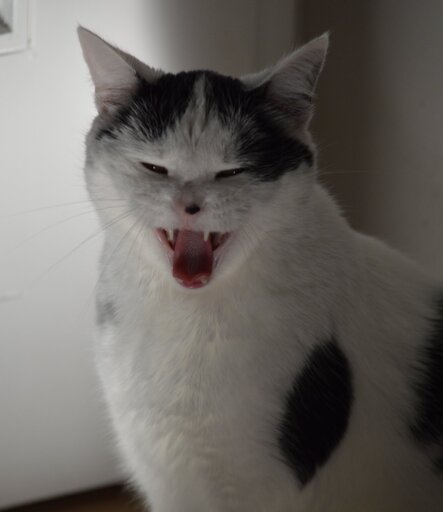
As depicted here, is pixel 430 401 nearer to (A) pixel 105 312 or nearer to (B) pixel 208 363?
(B) pixel 208 363

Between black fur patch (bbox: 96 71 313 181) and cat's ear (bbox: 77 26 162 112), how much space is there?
15 millimetres

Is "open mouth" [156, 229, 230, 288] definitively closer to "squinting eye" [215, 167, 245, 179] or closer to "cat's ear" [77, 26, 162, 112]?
"squinting eye" [215, 167, 245, 179]

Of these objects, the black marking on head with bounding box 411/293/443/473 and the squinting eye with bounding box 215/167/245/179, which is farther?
the black marking on head with bounding box 411/293/443/473

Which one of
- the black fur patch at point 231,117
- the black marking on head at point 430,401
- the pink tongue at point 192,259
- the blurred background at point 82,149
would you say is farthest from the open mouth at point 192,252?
the black marking on head at point 430,401

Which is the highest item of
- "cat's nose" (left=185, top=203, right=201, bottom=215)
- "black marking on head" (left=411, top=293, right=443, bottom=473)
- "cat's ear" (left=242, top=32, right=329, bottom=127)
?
"cat's ear" (left=242, top=32, right=329, bottom=127)

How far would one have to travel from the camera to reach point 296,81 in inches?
39.1

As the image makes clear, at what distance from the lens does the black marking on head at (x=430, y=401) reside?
1.10 metres

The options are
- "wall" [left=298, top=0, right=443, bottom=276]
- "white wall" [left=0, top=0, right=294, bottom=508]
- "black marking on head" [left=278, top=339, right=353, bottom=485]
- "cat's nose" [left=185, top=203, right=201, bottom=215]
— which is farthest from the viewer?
"wall" [left=298, top=0, right=443, bottom=276]

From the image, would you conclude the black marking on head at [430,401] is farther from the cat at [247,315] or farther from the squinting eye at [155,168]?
the squinting eye at [155,168]

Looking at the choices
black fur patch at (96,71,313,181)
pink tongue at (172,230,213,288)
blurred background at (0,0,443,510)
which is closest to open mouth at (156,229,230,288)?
pink tongue at (172,230,213,288)

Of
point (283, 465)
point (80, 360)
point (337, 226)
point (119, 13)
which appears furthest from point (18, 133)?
point (283, 465)

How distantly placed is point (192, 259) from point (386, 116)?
0.69 meters

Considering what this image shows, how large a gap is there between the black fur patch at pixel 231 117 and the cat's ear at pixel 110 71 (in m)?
0.01

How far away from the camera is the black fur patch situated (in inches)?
38.4
